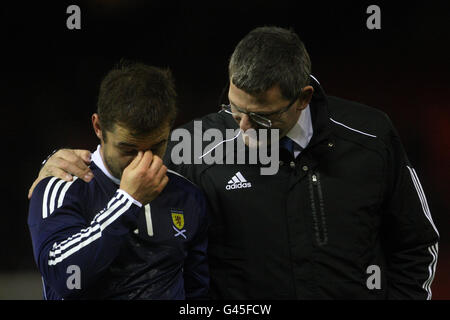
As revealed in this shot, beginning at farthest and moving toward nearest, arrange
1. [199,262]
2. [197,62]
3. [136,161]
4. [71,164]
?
[197,62] < [199,262] < [71,164] < [136,161]

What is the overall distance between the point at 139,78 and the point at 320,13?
76.8 inches

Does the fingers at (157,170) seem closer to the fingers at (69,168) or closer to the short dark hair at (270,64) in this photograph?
the fingers at (69,168)

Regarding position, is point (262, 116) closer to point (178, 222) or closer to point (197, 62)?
point (178, 222)

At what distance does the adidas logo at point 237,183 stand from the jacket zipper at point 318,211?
193mm

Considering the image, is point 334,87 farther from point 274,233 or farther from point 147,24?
point 274,233

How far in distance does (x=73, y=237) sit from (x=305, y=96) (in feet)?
2.67

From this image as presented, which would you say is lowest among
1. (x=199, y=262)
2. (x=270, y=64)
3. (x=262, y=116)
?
(x=199, y=262)

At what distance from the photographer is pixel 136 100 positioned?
1.68 meters

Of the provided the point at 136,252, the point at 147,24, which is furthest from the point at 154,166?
the point at 147,24

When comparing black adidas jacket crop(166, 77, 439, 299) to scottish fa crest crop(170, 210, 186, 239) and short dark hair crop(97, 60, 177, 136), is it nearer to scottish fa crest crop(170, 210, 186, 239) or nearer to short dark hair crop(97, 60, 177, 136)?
scottish fa crest crop(170, 210, 186, 239)

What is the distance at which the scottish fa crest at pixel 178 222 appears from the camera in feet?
5.75

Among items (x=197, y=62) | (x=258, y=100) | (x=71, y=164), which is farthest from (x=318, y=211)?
(x=197, y=62)
